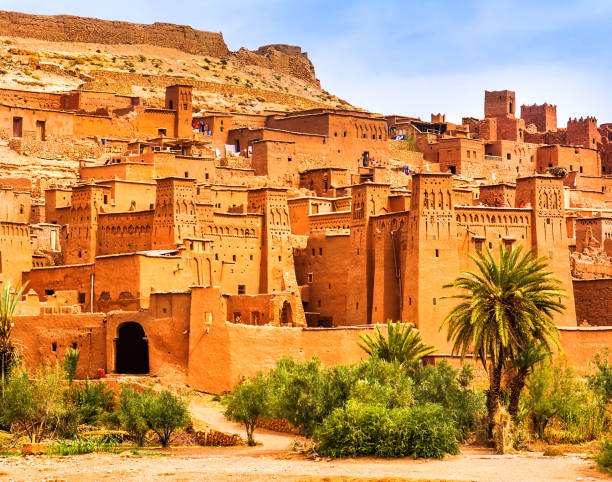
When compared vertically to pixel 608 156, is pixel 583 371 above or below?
below

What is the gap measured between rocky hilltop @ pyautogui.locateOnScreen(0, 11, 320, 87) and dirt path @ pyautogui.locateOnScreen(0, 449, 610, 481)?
5890cm

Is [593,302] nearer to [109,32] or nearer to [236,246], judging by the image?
[236,246]

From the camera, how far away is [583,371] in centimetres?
4353

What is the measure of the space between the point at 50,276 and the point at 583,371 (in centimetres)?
2065

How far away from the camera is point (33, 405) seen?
135 ft

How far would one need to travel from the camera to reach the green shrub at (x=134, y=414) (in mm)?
40906

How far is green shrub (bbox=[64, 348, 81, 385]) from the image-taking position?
1761 inches

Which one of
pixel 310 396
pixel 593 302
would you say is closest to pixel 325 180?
pixel 593 302

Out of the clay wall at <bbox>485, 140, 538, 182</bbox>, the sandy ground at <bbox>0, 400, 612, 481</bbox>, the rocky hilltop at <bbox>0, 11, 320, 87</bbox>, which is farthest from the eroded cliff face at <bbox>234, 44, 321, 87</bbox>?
the sandy ground at <bbox>0, 400, 612, 481</bbox>

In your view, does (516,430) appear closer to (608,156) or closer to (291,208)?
(291,208)

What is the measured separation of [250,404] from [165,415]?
2590 mm

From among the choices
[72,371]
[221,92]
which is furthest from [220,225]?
[221,92]

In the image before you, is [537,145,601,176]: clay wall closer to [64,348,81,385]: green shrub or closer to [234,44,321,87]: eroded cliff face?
[234,44,321,87]: eroded cliff face

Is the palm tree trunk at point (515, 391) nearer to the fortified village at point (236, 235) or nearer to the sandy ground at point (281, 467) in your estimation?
the sandy ground at point (281, 467)
